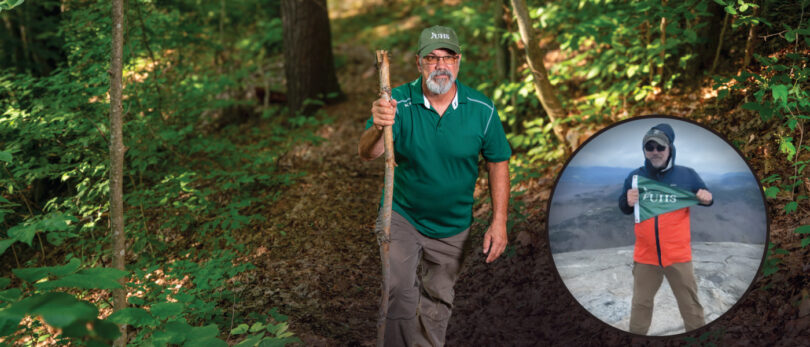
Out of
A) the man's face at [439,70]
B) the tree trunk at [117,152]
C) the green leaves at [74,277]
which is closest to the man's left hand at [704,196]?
the man's face at [439,70]

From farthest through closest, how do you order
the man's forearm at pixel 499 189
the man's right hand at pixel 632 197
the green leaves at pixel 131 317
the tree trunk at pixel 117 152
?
the tree trunk at pixel 117 152
the man's forearm at pixel 499 189
the man's right hand at pixel 632 197
the green leaves at pixel 131 317

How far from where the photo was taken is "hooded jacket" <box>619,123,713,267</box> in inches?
102

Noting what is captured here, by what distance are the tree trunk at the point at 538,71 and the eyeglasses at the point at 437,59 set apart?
106 inches

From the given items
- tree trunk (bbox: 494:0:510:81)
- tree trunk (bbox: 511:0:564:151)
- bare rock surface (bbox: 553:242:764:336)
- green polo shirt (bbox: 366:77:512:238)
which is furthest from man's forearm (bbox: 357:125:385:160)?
tree trunk (bbox: 494:0:510:81)

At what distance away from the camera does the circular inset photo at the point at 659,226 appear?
2559 millimetres

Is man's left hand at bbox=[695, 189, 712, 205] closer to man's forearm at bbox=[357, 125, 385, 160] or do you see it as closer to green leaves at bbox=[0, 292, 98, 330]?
man's forearm at bbox=[357, 125, 385, 160]

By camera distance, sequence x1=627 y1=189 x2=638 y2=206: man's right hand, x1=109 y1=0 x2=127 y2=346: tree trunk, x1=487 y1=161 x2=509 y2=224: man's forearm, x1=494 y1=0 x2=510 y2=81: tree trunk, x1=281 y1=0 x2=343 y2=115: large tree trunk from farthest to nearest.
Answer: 1. x1=281 y1=0 x2=343 y2=115: large tree trunk
2. x1=494 y1=0 x2=510 y2=81: tree trunk
3. x1=109 y1=0 x2=127 y2=346: tree trunk
4. x1=487 y1=161 x2=509 y2=224: man's forearm
5. x1=627 y1=189 x2=638 y2=206: man's right hand

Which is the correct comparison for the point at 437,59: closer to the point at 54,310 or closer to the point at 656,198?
the point at 656,198

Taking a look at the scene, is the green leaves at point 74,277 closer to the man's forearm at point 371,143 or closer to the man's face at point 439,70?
the man's forearm at point 371,143

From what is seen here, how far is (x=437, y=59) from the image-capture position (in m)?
2.80

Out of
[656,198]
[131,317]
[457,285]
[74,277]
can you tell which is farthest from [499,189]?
[74,277]

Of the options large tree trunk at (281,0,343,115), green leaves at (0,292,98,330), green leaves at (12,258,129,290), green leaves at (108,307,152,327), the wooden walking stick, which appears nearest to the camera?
green leaves at (0,292,98,330)

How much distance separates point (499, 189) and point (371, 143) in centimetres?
88

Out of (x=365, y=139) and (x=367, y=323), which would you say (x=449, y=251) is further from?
(x=367, y=323)
